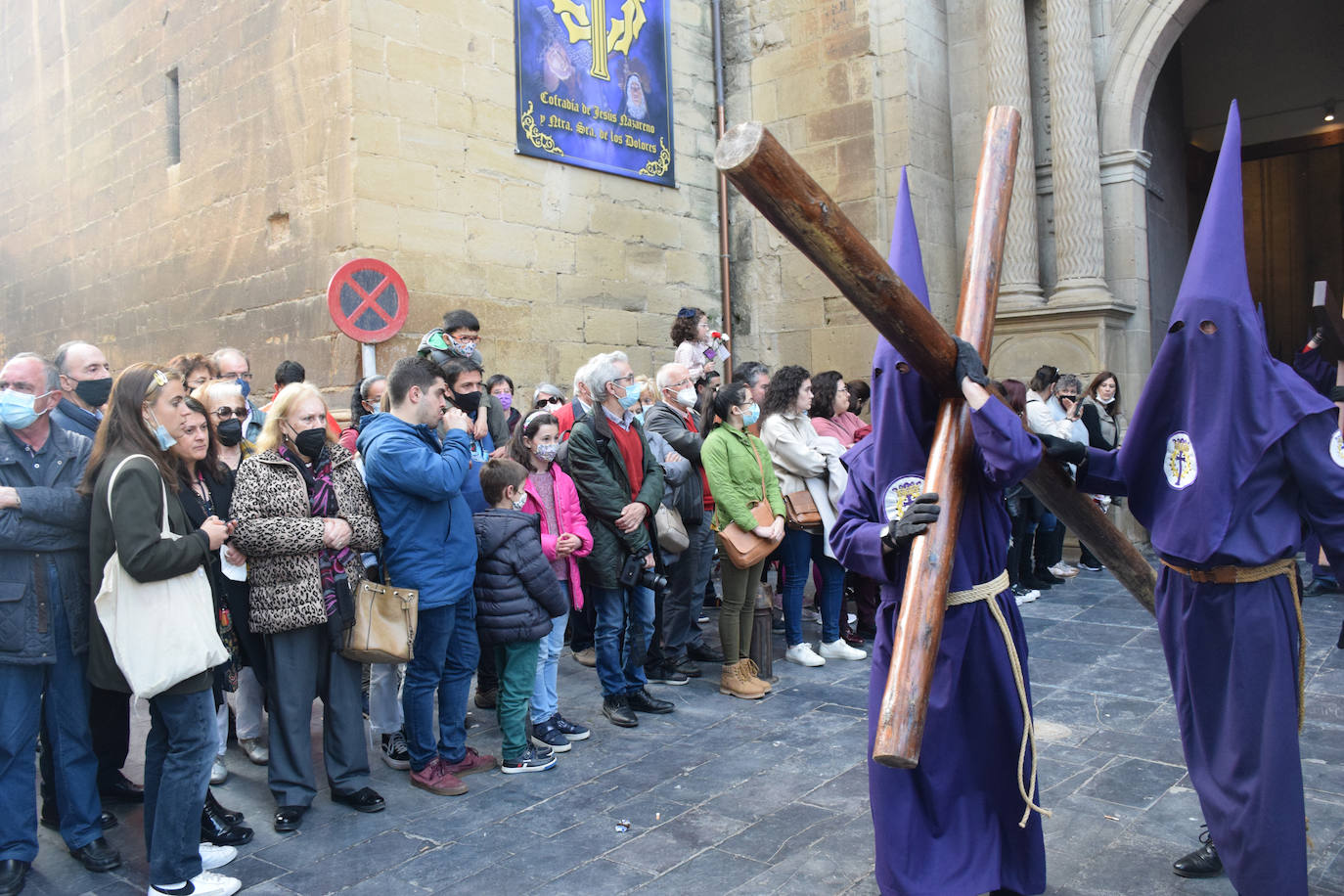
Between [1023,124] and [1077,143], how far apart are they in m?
0.55

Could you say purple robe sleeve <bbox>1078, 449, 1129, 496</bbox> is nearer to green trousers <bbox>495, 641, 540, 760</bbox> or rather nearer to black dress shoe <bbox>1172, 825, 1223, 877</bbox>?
black dress shoe <bbox>1172, 825, 1223, 877</bbox>

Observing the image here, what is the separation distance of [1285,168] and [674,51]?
1123 cm

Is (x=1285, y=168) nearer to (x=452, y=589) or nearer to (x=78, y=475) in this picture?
(x=452, y=589)

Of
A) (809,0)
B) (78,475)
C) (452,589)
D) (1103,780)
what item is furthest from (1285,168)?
(78,475)

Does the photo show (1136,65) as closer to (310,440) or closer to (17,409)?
(310,440)

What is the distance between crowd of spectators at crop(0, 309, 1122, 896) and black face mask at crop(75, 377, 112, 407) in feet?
0.04

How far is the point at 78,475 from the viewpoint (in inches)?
150

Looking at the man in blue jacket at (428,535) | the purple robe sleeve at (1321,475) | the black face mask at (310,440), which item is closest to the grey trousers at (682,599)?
the man in blue jacket at (428,535)

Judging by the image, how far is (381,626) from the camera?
4246mm

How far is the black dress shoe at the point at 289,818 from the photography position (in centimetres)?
405

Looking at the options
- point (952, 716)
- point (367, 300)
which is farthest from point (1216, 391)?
point (367, 300)

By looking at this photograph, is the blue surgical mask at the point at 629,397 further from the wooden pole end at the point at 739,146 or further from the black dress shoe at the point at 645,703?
the wooden pole end at the point at 739,146

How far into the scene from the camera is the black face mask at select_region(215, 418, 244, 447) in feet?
14.7

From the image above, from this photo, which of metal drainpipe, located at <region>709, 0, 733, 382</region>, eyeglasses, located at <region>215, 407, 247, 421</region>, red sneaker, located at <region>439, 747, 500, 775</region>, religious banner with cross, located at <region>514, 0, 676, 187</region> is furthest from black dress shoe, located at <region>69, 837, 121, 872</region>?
metal drainpipe, located at <region>709, 0, 733, 382</region>
